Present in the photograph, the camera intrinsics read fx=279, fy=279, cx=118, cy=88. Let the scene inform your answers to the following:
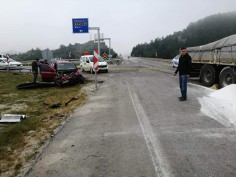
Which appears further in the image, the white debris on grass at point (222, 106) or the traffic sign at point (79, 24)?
the traffic sign at point (79, 24)

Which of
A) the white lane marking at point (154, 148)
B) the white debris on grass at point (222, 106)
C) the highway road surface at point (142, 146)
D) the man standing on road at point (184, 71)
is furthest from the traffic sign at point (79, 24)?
the white lane marking at point (154, 148)

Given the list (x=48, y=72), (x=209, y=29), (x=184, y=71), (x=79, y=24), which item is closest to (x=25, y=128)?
(x=184, y=71)

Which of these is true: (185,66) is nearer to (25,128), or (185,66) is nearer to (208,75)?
(208,75)

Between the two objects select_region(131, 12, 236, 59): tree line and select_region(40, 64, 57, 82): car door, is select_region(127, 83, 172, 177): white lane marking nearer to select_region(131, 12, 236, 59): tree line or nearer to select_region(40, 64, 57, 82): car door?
select_region(40, 64, 57, 82): car door

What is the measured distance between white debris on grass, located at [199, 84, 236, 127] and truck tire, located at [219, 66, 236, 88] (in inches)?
71.8

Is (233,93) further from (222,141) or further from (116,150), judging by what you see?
(116,150)

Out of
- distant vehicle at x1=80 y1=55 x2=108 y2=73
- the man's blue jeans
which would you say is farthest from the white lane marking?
distant vehicle at x1=80 y1=55 x2=108 y2=73

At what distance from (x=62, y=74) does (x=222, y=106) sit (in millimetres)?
12019

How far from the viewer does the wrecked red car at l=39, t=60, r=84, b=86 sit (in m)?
17.9

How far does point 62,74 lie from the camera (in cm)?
1853

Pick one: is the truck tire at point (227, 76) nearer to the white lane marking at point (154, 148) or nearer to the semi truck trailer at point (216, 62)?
the semi truck trailer at point (216, 62)

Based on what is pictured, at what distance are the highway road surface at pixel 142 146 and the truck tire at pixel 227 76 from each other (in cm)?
446

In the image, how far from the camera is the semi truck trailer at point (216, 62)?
41.7 ft

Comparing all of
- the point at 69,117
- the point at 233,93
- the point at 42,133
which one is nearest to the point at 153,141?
the point at 42,133
